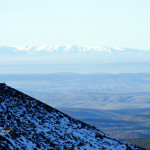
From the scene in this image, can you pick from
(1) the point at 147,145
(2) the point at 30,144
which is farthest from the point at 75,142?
(1) the point at 147,145

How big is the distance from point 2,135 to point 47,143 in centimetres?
541

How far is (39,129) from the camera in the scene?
108 feet

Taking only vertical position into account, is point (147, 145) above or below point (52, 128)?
below

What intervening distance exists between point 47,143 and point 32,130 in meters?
1.76

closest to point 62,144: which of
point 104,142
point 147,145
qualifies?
point 104,142

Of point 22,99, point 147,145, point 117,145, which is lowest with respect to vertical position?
point 147,145

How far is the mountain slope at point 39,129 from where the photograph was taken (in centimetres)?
2855

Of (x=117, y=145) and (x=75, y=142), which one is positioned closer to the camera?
(x=75, y=142)

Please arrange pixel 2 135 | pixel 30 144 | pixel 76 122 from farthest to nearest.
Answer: pixel 76 122, pixel 30 144, pixel 2 135

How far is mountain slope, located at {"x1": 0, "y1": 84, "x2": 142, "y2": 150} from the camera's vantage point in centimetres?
2855

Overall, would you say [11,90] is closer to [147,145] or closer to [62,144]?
[62,144]

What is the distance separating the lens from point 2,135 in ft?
85.6

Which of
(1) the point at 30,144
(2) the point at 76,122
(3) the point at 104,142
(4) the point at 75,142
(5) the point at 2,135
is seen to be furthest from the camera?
(2) the point at 76,122

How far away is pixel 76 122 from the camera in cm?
3984
